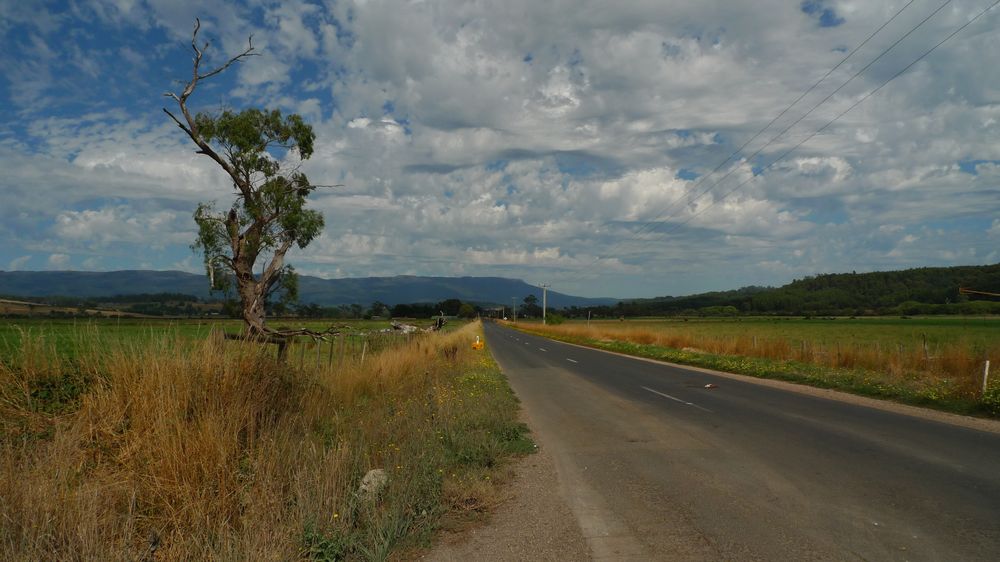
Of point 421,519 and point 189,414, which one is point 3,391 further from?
point 421,519

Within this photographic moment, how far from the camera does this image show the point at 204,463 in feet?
17.2

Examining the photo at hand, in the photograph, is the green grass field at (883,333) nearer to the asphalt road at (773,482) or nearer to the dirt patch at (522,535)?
the asphalt road at (773,482)

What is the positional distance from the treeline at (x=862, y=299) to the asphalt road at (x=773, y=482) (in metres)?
52.5

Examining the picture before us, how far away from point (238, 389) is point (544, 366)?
20.9 m

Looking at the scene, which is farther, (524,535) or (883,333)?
(883,333)

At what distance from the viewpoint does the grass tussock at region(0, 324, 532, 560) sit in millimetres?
4488

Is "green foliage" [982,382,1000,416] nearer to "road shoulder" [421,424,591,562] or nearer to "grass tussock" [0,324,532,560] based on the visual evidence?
"grass tussock" [0,324,532,560]

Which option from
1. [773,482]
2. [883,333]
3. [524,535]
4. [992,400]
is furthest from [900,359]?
[883,333]

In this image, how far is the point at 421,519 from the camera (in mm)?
5582

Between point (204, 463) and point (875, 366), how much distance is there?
2169cm

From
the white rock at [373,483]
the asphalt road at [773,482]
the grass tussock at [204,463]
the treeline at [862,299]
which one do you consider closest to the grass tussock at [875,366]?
the asphalt road at [773,482]

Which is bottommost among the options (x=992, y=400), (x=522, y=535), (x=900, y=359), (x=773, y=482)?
(x=522, y=535)

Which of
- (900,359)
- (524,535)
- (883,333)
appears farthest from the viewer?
(883,333)

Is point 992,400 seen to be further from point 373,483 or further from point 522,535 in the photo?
point 373,483
